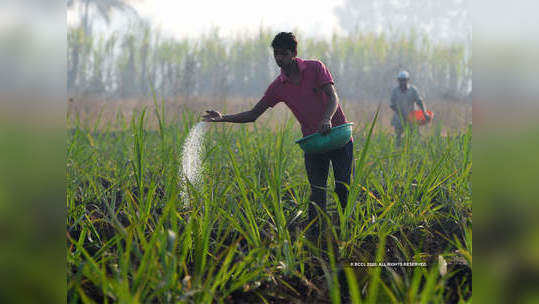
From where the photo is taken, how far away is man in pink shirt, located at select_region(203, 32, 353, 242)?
201 centimetres

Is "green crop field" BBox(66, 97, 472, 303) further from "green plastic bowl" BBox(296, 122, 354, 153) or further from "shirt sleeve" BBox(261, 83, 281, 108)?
"shirt sleeve" BBox(261, 83, 281, 108)

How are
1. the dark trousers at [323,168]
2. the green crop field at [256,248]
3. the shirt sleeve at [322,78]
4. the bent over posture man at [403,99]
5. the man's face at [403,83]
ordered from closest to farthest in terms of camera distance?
the green crop field at [256,248], the shirt sleeve at [322,78], the dark trousers at [323,168], the bent over posture man at [403,99], the man's face at [403,83]

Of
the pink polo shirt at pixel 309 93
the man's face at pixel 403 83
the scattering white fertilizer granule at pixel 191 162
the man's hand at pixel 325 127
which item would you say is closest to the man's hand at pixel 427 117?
the man's face at pixel 403 83

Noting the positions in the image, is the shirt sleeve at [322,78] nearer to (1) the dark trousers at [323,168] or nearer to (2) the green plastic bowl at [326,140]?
(2) the green plastic bowl at [326,140]

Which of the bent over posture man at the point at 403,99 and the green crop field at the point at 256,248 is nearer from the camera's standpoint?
the green crop field at the point at 256,248

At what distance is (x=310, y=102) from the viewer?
2.14 m

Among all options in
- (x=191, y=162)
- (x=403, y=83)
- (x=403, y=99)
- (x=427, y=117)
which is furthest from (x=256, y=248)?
(x=403, y=83)

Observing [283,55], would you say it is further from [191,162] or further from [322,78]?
[191,162]

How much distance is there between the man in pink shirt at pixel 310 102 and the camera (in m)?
2.01

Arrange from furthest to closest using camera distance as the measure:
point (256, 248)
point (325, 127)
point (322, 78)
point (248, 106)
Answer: point (248, 106), point (322, 78), point (325, 127), point (256, 248)
